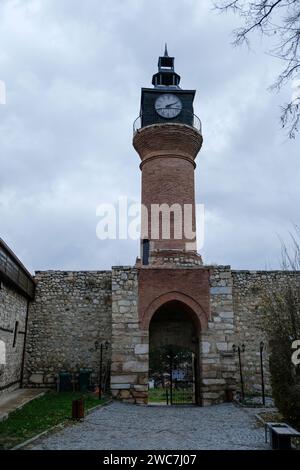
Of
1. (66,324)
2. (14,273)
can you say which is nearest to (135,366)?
(66,324)

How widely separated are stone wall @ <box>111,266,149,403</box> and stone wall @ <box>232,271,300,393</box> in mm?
3996

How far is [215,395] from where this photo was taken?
13516 mm

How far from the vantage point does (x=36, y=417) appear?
9055mm

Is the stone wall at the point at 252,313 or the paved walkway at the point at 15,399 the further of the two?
the stone wall at the point at 252,313

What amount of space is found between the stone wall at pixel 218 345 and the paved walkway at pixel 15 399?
547 centimetres

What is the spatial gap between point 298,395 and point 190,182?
1069 centimetres

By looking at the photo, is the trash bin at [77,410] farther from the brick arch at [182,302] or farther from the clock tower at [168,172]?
the clock tower at [168,172]

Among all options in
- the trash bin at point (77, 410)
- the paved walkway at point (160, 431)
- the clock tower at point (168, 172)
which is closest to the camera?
the paved walkway at point (160, 431)

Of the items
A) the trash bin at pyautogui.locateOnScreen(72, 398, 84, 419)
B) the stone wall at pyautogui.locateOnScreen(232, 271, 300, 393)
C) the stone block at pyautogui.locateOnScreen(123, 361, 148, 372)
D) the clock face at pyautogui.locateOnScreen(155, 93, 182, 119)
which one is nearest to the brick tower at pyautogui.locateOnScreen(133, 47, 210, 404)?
the clock face at pyautogui.locateOnScreen(155, 93, 182, 119)

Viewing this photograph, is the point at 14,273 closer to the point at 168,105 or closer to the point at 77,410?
the point at 77,410

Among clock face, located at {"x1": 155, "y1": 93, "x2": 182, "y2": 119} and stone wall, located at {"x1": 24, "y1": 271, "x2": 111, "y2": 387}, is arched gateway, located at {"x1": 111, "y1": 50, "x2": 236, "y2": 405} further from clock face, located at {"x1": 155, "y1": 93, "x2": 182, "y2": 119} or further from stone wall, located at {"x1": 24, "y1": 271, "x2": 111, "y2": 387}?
stone wall, located at {"x1": 24, "y1": 271, "x2": 111, "y2": 387}

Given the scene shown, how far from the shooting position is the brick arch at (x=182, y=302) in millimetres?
14070

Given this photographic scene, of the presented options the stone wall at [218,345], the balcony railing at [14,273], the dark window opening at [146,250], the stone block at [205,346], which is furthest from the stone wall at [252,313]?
the balcony railing at [14,273]

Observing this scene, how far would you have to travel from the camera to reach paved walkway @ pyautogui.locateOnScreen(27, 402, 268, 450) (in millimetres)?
7027
